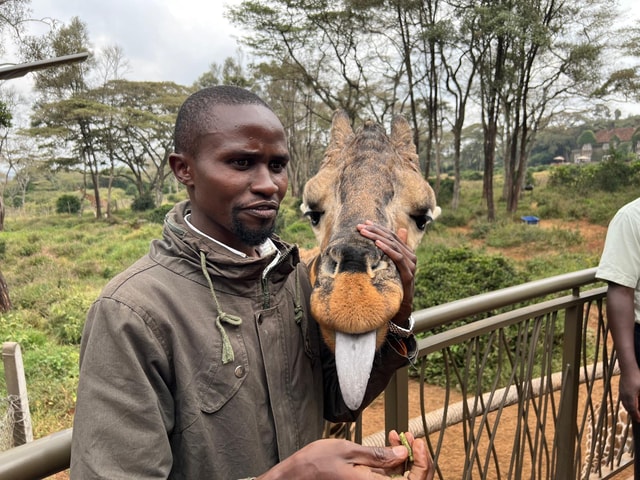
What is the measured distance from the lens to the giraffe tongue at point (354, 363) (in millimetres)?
1118

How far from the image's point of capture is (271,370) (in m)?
1.13

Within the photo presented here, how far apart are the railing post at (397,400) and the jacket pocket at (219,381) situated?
99 centimetres

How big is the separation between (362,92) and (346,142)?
67.7ft

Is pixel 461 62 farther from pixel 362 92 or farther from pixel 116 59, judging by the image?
pixel 116 59

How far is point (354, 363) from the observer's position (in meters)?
1.14

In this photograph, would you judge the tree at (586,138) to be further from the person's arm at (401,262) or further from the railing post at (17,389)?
the person's arm at (401,262)

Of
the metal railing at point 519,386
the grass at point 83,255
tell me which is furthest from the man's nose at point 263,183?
the grass at point 83,255

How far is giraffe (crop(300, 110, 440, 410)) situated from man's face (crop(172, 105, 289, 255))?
229 mm

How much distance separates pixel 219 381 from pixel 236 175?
18.2 inches

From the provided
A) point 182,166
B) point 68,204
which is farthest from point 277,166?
point 68,204

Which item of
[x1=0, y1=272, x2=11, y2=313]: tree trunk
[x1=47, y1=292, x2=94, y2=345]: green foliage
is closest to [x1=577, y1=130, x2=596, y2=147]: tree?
[x1=47, y1=292, x2=94, y2=345]: green foliage

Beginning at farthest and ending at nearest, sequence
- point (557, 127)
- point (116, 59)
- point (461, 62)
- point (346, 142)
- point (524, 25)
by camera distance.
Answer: point (557, 127)
point (116, 59)
point (461, 62)
point (524, 25)
point (346, 142)

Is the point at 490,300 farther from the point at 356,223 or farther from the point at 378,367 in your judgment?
the point at 378,367

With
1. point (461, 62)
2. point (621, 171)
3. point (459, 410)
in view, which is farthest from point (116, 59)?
point (459, 410)
